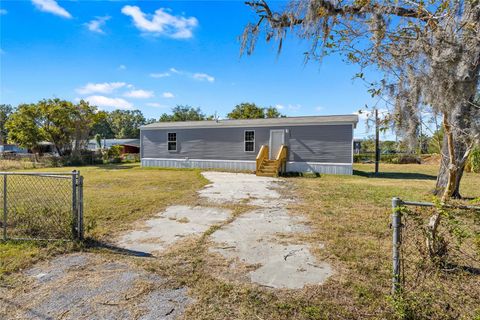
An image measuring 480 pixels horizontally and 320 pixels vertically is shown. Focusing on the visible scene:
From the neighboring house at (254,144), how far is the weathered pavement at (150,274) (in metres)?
8.37

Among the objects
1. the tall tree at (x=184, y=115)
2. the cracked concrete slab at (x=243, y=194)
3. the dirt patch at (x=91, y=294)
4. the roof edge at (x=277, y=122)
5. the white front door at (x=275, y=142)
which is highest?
the tall tree at (x=184, y=115)

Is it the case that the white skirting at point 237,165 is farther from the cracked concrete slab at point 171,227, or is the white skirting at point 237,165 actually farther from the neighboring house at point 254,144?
the cracked concrete slab at point 171,227

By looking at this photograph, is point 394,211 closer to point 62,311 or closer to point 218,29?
point 62,311

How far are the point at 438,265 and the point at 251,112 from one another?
30660 mm

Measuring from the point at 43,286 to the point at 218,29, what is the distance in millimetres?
9630

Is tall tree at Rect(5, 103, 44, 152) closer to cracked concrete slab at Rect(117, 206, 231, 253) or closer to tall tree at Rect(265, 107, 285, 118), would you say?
cracked concrete slab at Rect(117, 206, 231, 253)

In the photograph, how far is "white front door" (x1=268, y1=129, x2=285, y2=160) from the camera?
45.7 feet

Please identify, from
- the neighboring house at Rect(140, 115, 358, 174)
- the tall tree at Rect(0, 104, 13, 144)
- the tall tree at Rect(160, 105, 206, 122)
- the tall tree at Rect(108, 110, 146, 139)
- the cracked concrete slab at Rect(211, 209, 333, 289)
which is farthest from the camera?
the tall tree at Rect(108, 110, 146, 139)

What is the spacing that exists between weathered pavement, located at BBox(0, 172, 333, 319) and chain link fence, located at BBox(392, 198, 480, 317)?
782mm

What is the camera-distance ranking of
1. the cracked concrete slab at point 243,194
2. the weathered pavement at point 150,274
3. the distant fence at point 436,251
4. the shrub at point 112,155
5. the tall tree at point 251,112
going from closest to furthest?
the distant fence at point 436,251
the weathered pavement at point 150,274
the cracked concrete slab at point 243,194
the shrub at point 112,155
the tall tree at point 251,112

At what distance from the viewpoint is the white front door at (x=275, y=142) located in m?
13.9

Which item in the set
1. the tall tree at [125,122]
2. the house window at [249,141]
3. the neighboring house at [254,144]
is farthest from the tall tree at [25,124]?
the tall tree at [125,122]

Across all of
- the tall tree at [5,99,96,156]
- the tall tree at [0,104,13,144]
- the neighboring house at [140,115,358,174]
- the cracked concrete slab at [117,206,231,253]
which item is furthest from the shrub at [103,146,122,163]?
the cracked concrete slab at [117,206,231,253]

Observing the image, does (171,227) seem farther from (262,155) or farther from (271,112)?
(271,112)
